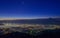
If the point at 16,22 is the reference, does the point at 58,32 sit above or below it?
below

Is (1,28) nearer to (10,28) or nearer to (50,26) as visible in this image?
(10,28)

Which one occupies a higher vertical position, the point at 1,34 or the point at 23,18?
the point at 23,18

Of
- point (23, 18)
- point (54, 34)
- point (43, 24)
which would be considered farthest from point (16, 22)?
point (54, 34)

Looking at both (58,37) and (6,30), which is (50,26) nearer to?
(58,37)

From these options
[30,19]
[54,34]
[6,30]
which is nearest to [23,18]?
[30,19]

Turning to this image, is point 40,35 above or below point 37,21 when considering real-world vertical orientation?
below

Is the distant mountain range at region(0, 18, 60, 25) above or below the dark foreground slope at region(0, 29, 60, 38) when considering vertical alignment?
above

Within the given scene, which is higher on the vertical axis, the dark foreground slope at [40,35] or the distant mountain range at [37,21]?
the distant mountain range at [37,21]
